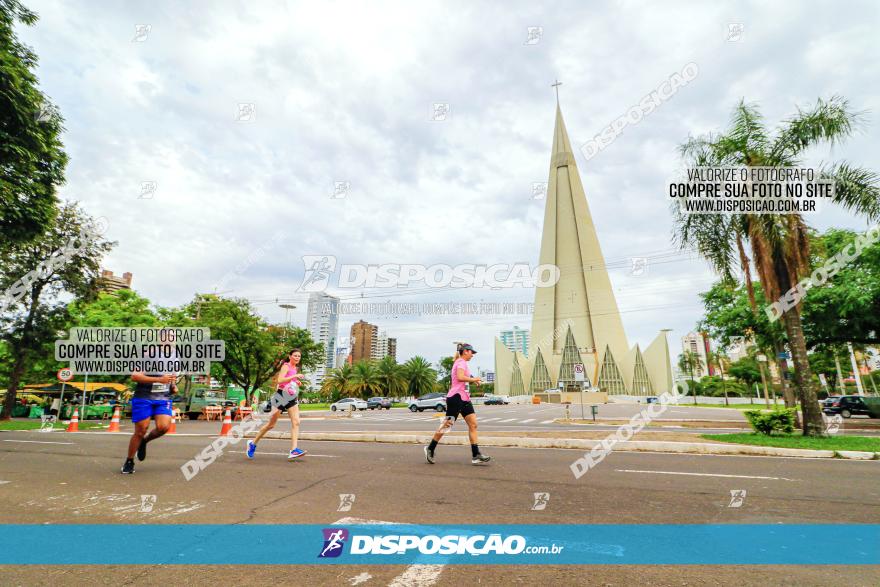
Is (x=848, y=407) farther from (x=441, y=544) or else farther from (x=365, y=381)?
(x=365, y=381)

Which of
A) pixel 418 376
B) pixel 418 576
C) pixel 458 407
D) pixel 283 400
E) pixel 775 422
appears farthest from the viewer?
pixel 418 376

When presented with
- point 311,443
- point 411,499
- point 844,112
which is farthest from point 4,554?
point 844,112

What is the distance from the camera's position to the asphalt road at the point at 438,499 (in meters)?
2.78

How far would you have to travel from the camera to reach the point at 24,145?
11.4 m

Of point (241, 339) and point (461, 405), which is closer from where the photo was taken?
point (461, 405)

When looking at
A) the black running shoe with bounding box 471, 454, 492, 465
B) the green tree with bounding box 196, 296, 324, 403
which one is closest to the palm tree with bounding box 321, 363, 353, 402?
the green tree with bounding box 196, 296, 324, 403

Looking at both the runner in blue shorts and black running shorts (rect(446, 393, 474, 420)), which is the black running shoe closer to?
black running shorts (rect(446, 393, 474, 420))

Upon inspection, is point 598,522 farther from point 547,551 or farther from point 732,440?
point 732,440

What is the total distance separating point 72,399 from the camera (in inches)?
1284

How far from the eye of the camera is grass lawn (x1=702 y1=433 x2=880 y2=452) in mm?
9234

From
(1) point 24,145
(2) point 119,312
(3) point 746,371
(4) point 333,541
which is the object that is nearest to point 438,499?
(4) point 333,541

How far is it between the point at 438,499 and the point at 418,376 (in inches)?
2642

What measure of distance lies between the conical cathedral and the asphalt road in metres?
75.5

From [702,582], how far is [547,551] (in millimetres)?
992
